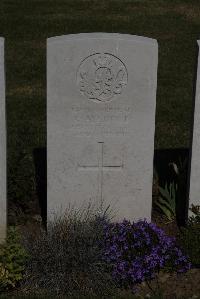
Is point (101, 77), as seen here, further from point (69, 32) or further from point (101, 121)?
point (69, 32)

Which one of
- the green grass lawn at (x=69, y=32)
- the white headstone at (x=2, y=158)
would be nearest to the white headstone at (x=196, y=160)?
the green grass lawn at (x=69, y=32)

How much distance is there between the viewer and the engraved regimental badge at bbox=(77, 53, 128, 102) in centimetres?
643

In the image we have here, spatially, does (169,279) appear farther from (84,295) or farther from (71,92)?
(71,92)

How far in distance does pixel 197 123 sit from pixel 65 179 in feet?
4.42

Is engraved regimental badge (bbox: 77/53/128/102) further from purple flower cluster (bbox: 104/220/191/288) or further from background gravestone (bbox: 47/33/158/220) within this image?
purple flower cluster (bbox: 104/220/191/288)

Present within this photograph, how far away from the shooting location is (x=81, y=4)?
19719 mm

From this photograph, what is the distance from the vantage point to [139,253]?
6301 millimetres

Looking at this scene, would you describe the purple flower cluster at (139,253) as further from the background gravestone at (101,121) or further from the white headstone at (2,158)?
the white headstone at (2,158)

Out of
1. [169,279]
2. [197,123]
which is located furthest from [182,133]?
[169,279]

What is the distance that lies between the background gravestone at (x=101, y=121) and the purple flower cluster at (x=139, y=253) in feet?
1.34

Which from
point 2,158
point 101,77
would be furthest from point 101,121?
point 2,158

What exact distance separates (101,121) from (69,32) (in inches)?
405

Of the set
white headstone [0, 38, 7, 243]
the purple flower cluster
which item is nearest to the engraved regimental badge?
white headstone [0, 38, 7, 243]

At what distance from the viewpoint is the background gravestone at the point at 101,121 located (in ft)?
21.0
